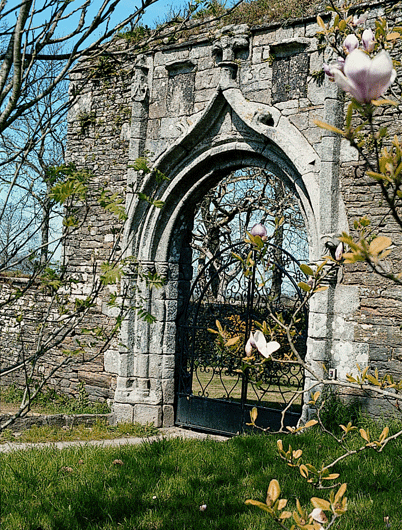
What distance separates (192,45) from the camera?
692 cm

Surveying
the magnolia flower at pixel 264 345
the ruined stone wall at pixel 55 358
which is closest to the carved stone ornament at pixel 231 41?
the ruined stone wall at pixel 55 358

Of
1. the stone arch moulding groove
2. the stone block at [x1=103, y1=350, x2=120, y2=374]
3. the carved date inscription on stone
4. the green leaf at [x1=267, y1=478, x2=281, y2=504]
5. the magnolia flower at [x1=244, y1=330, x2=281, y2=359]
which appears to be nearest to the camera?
the green leaf at [x1=267, y1=478, x2=281, y2=504]

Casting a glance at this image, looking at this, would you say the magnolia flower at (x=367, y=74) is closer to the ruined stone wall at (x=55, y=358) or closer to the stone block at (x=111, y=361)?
the ruined stone wall at (x=55, y=358)

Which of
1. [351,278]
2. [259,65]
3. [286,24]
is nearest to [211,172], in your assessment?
[259,65]

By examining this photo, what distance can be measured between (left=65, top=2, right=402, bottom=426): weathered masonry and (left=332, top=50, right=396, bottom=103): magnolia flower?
433 centimetres

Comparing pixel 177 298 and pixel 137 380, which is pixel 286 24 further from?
pixel 137 380

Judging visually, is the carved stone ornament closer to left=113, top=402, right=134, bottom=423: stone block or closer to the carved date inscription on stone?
the carved date inscription on stone

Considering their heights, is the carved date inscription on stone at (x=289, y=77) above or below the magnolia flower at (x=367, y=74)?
above

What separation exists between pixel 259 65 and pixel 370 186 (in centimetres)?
197

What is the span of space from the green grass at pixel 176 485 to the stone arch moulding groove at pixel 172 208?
2.14 m

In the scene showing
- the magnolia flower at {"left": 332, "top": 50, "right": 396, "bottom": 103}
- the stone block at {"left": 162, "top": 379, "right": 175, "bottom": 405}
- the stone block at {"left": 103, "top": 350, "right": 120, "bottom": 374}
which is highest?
the magnolia flower at {"left": 332, "top": 50, "right": 396, "bottom": 103}

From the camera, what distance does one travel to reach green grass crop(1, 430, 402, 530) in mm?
3287

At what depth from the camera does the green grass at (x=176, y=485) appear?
3287 millimetres

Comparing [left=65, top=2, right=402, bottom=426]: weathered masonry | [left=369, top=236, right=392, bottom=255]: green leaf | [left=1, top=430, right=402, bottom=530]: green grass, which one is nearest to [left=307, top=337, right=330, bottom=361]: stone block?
[left=65, top=2, right=402, bottom=426]: weathered masonry
